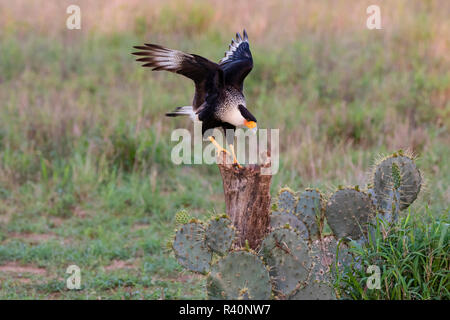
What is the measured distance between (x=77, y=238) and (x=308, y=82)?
4271 millimetres

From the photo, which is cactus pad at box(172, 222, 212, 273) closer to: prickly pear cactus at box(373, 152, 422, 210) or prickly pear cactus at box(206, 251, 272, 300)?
prickly pear cactus at box(206, 251, 272, 300)

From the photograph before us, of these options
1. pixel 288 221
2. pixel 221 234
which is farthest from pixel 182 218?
pixel 288 221

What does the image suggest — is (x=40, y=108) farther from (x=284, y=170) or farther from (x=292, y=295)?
(x=292, y=295)

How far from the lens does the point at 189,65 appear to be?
160 inches

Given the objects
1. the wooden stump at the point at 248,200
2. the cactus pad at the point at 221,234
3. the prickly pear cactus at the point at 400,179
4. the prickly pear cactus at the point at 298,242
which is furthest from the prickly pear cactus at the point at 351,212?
the cactus pad at the point at 221,234

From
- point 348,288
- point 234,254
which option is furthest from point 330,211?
point 234,254

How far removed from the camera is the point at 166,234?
19.9 ft

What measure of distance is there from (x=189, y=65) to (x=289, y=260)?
1.40m

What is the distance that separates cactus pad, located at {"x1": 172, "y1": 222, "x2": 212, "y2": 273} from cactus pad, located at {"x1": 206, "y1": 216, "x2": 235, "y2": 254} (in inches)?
5.1

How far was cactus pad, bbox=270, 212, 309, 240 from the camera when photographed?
4066 millimetres

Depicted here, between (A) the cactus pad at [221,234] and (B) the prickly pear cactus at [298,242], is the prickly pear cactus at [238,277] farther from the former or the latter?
(A) the cactus pad at [221,234]

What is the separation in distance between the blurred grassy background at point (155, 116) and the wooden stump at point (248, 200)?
1078mm

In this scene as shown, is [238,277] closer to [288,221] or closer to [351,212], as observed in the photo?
[288,221]

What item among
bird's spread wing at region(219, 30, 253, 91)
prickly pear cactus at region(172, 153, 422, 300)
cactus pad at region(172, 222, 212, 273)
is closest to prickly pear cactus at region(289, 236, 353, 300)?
prickly pear cactus at region(172, 153, 422, 300)
